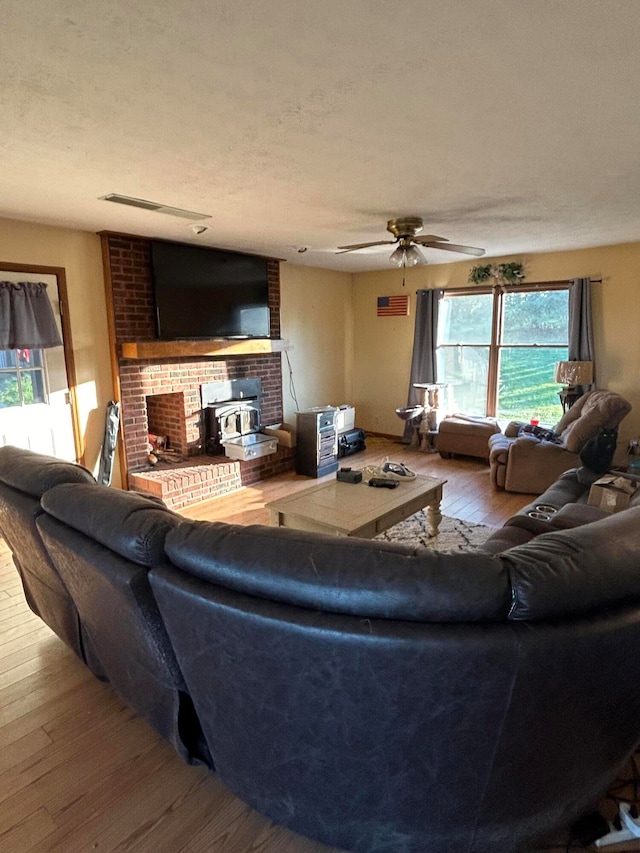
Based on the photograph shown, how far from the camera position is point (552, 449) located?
4285 mm

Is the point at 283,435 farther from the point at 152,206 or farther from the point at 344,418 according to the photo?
the point at 152,206

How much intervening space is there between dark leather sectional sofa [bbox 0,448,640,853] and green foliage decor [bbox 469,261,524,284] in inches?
181

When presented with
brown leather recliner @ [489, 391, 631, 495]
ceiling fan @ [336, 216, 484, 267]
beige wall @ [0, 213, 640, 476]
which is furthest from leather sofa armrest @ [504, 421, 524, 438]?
ceiling fan @ [336, 216, 484, 267]

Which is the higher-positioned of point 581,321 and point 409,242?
point 409,242

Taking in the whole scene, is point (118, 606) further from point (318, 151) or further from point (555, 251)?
point (555, 251)

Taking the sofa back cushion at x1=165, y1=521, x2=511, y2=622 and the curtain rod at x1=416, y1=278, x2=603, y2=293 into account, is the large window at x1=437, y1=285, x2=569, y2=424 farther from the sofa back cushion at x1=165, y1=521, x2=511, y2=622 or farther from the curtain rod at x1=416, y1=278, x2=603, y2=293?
→ the sofa back cushion at x1=165, y1=521, x2=511, y2=622

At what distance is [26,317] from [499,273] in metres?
4.70

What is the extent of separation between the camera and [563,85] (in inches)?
65.8

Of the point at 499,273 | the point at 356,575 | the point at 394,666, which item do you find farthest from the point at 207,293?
the point at 394,666

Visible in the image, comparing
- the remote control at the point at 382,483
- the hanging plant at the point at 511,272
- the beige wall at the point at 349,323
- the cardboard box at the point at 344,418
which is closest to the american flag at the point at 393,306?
the beige wall at the point at 349,323

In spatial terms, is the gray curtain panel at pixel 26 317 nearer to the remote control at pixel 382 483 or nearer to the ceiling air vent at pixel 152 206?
the ceiling air vent at pixel 152 206

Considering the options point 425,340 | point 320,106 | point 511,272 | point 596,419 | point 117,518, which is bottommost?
point 596,419

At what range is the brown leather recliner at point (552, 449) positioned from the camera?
4.15 metres

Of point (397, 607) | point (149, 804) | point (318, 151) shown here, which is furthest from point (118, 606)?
point (318, 151)
